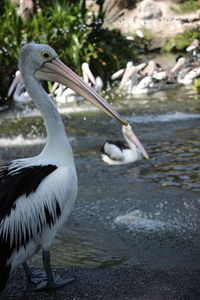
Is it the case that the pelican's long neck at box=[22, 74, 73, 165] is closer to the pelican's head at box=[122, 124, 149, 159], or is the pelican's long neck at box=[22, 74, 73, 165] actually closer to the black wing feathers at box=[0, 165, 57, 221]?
the black wing feathers at box=[0, 165, 57, 221]

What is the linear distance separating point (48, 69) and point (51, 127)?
393mm

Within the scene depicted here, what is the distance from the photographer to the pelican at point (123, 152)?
6.97 m

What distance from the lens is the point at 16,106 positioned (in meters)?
12.4

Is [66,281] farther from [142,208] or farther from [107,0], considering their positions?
[107,0]

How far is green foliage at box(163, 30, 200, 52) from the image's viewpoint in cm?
2164

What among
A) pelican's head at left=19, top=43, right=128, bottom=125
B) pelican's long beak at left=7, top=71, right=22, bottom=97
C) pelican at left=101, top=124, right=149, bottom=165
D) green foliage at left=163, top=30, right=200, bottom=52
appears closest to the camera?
pelican's head at left=19, top=43, right=128, bottom=125

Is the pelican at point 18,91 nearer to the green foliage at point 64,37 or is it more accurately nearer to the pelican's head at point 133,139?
the green foliage at point 64,37

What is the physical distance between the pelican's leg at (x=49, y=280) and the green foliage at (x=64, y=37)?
10.4m

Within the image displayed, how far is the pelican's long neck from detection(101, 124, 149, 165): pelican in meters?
3.67

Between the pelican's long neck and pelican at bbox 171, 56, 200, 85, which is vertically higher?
the pelican's long neck

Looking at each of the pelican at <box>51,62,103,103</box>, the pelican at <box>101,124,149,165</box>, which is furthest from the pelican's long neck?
the pelican at <box>51,62,103,103</box>

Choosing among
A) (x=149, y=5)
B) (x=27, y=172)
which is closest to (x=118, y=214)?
(x=27, y=172)

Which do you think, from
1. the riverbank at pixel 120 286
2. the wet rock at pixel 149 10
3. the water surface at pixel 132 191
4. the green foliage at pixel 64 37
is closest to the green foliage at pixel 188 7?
the wet rock at pixel 149 10

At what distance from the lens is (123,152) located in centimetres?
Answer: 710
